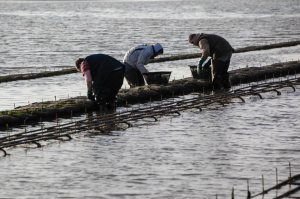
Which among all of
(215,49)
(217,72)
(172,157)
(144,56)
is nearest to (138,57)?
(144,56)

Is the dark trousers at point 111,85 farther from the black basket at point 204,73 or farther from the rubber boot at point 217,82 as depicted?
the black basket at point 204,73

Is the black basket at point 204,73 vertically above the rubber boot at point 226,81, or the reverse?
the black basket at point 204,73

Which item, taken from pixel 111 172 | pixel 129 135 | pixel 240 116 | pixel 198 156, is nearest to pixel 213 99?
pixel 240 116

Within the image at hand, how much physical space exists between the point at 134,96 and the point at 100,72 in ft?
4.73

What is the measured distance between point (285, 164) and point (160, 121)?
9.28 ft

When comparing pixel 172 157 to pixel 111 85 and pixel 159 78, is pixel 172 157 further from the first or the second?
pixel 159 78

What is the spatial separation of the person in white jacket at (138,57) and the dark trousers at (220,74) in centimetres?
142

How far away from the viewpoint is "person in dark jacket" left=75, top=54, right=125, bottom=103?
8539 mm

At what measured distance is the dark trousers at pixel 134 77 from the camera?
415 inches

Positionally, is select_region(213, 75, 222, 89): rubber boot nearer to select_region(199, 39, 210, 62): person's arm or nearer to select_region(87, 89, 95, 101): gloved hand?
select_region(199, 39, 210, 62): person's arm

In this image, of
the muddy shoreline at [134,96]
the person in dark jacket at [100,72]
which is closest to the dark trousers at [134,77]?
the muddy shoreline at [134,96]

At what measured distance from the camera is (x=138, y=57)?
10086 mm

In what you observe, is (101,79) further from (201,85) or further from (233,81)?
(233,81)

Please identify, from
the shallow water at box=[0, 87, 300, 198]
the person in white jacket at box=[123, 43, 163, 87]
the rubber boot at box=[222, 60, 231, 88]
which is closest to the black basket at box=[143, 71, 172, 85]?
the person in white jacket at box=[123, 43, 163, 87]
